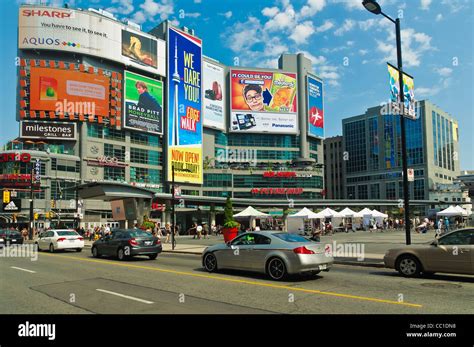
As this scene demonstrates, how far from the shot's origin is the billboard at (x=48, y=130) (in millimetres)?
74688

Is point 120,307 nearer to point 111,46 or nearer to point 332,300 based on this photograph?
point 332,300

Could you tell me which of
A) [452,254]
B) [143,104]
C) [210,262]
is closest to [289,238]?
[210,262]

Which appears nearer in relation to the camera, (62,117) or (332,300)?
(332,300)

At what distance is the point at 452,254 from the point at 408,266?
1.36 metres

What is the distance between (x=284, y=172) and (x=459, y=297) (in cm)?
9678

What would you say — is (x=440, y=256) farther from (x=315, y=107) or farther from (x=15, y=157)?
(x=315, y=107)

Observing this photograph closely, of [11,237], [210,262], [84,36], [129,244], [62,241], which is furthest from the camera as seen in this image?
[84,36]

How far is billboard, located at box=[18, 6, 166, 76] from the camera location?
7762cm

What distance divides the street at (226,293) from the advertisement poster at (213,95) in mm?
90657

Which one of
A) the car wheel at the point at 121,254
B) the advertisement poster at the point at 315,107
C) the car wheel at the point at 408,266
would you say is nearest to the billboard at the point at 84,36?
the advertisement poster at the point at 315,107

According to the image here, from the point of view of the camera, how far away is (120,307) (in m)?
8.12

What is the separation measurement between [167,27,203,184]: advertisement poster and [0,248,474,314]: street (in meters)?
79.4

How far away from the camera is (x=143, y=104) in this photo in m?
88.0
